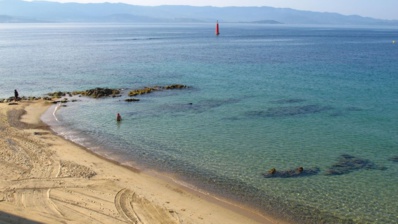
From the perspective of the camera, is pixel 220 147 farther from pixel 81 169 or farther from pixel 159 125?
pixel 81 169

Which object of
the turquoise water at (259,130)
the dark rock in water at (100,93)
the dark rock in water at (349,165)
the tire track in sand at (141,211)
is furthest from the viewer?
the dark rock in water at (100,93)

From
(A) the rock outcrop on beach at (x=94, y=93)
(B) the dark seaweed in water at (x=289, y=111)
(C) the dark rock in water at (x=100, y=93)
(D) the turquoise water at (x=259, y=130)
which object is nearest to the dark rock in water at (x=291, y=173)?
(D) the turquoise water at (x=259, y=130)

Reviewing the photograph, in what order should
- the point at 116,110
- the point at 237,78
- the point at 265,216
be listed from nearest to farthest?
the point at 265,216 < the point at 116,110 < the point at 237,78

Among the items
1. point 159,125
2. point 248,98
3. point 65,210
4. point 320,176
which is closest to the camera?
point 65,210

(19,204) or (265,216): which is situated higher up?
(19,204)

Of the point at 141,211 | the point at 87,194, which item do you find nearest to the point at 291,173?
the point at 141,211

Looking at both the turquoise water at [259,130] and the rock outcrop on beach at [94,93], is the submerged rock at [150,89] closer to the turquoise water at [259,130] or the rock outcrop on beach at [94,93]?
the turquoise water at [259,130]

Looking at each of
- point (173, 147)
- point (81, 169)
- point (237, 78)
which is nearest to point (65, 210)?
point (81, 169)
